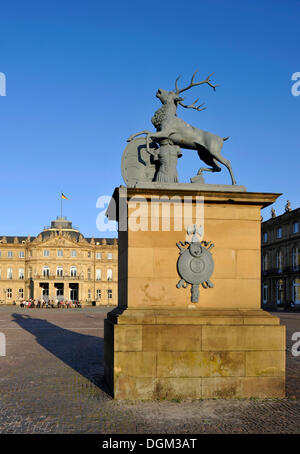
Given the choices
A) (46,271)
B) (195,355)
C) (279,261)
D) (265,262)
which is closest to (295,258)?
(279,261)

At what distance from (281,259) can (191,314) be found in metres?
59.8

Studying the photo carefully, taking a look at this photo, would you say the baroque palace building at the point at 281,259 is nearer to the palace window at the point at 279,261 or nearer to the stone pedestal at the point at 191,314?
the palace window at the point at 279,261

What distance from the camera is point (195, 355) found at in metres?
7.52

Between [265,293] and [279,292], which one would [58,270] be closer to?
[265,293]

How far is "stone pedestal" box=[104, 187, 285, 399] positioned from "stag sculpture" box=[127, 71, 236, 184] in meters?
1.14

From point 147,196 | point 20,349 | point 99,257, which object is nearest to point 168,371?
point 147,196

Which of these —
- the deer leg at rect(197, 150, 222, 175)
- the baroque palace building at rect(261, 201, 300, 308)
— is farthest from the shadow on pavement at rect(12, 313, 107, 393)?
the baroque palace building at rect(261, 201, 300, 308)

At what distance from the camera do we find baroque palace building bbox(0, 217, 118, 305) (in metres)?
88.3

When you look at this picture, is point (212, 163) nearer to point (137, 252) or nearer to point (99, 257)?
point (137, 252)

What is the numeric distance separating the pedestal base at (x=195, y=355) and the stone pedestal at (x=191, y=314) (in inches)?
0.6

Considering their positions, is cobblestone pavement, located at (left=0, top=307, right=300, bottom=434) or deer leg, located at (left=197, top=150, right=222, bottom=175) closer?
cobblestone pavement, located at (left=0, top=307, right=300, bottom=434)

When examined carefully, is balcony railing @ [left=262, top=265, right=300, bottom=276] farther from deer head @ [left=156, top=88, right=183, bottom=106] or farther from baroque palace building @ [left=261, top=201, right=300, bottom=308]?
deer head @ [left=156, top=88, right=183, bottom=106]
